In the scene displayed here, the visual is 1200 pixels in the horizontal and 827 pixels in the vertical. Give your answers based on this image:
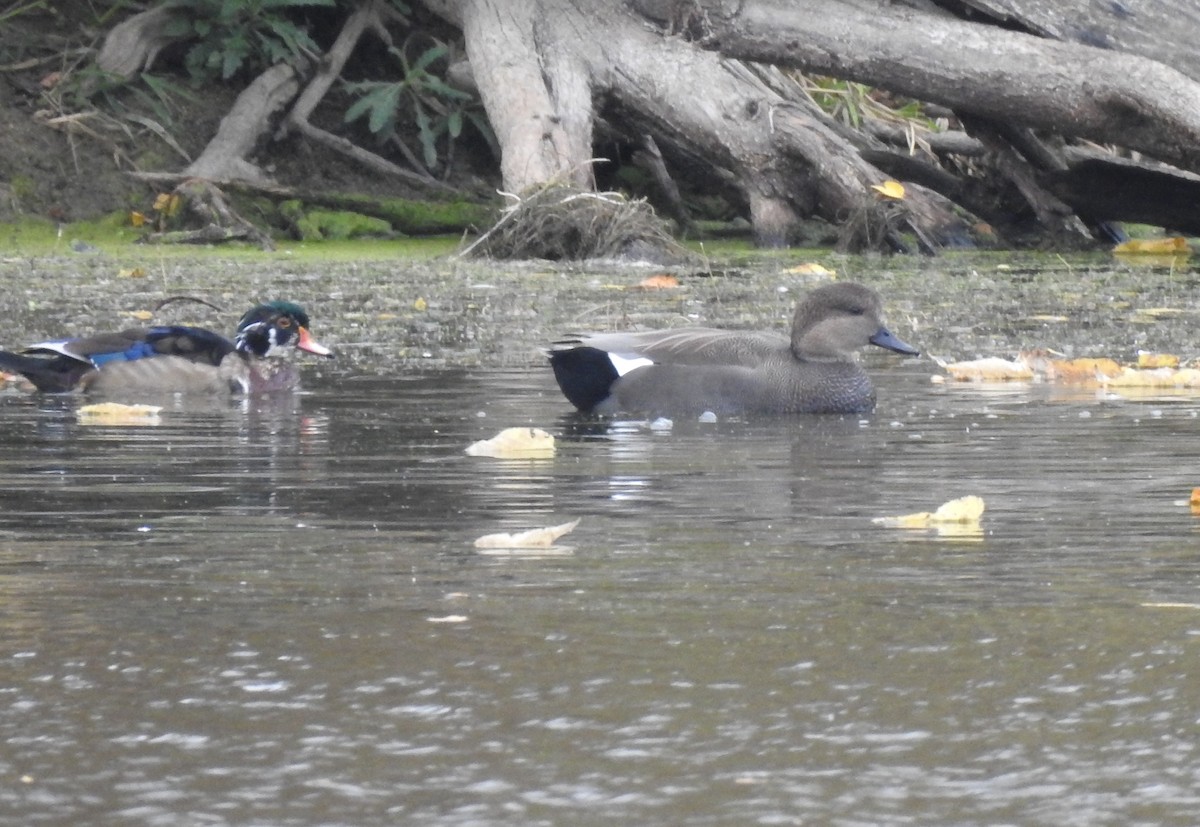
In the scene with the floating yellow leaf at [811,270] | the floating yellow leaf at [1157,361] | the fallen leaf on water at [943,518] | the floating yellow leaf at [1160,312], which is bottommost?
the fallen leaf on water at [943,518]

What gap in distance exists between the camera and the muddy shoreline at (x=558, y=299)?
9.04 metres

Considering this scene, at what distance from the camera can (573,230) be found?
13.6 metres

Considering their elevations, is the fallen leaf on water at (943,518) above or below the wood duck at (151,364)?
below

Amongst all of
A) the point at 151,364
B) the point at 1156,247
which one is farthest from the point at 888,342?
the point at 1156,247

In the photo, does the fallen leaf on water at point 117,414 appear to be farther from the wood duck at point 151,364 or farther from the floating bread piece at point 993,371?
the floating bread piece at point 993,371

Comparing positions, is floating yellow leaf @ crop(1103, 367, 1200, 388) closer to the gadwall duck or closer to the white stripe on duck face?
the gadwall duck

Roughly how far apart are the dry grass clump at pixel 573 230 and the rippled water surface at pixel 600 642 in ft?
25.9

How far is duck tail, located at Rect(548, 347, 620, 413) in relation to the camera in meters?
6.94

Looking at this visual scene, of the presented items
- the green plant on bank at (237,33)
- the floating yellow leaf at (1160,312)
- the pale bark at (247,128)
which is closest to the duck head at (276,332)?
the floating yellow leaf at (1160,312)

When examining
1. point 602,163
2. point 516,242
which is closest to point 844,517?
point 516,242

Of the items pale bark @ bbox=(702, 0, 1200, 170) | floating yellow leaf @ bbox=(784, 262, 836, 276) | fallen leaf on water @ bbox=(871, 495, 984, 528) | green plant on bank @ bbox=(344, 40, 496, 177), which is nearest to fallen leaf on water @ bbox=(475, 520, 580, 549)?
fallen leaf on water @ bbox=(871, 495, 984, 528)

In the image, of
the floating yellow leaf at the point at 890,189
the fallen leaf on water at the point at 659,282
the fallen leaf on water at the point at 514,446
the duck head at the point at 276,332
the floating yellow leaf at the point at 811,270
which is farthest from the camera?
the floating yellow leaf at the point at 890,189

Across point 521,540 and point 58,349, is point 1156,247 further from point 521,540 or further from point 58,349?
point 521,540

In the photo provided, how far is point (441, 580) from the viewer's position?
151 inches
